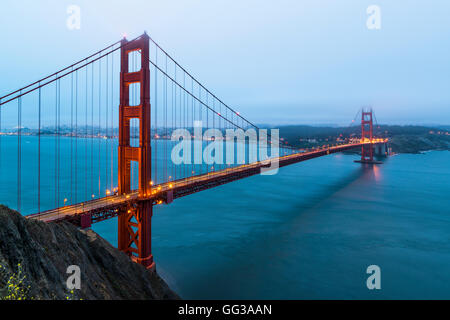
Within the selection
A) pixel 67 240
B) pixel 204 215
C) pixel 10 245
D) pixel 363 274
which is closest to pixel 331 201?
pixel 204 215

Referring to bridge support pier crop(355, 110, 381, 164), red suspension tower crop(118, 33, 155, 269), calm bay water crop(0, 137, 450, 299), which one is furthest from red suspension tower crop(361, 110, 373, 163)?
red suspension tower crop(118, 33, 155, 269)

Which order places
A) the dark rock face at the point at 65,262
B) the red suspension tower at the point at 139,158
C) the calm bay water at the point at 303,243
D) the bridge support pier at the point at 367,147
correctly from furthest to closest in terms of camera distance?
Answer: the bridge support pier at the point at 367,147 → the calm bay water at the point at 303,243 → the red suspension tower at the point at 139,158 → the dark rock face at the point at 65,262

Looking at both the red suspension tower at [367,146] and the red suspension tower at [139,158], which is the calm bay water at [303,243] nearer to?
the red suspension tower at [139,158]

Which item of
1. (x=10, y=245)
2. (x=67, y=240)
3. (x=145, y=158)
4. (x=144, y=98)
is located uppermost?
(x=144, y=98)

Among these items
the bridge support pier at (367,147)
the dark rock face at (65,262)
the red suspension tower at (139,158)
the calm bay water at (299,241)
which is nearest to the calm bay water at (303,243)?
the calm bay water at (299,241)

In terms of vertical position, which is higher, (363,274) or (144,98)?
(144,98)

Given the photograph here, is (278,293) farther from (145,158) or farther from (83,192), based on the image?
(83,192)

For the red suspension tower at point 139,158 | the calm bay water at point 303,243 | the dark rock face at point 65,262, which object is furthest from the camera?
the calm bay water at point 303,243
